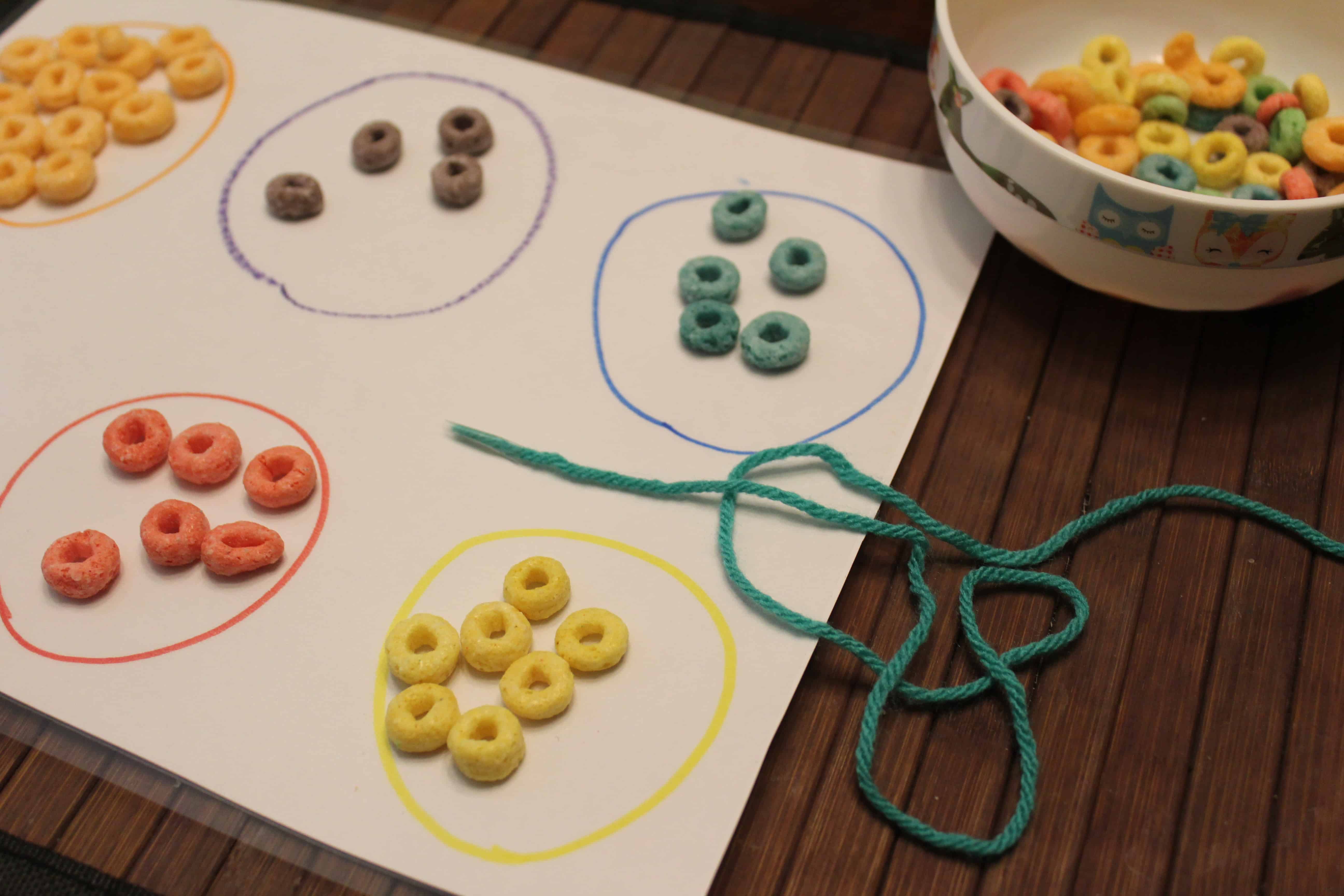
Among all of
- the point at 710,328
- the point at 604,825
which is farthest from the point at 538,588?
the point at 710,328

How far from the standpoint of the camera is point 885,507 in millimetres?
782

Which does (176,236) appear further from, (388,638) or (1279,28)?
(1279,28)

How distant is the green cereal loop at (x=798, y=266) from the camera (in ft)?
2.88

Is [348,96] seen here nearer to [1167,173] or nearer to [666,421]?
[666,421]

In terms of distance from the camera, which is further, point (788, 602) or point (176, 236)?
point (176, 236)

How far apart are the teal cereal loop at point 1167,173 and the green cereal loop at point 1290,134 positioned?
0.27 ft

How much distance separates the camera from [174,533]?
77 cm

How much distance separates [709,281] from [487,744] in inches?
16.8

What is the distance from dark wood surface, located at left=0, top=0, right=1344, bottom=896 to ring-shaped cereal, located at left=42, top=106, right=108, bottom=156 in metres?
0.55

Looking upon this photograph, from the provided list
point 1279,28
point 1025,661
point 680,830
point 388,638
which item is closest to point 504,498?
point 388,638

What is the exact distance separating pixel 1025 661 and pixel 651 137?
0.59 m

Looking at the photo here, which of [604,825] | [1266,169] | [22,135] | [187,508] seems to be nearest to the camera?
[604,825]

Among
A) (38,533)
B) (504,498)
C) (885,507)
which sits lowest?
(885,507)

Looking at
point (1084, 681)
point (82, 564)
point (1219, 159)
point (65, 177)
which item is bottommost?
point (1084, 681)
